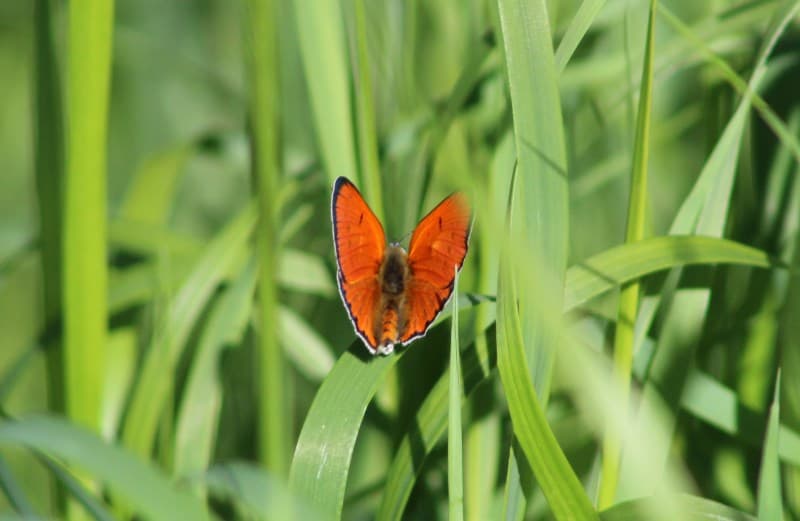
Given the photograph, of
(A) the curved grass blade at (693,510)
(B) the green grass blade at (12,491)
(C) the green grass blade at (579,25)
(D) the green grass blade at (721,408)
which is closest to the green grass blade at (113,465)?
(B) the green grass blade at (12,491)

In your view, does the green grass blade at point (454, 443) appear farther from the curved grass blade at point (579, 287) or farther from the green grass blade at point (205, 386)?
the green grass blade at point (205, 386)

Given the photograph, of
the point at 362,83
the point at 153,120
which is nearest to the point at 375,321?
the point at 362,83

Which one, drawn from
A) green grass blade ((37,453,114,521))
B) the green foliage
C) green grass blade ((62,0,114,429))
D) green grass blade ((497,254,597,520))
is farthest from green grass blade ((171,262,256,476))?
green grass blade ((497,254,597,520))

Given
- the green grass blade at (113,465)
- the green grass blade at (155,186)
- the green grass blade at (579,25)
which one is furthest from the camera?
the green grass blade at (155,186)

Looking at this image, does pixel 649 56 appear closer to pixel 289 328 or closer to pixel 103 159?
pixel 103 159

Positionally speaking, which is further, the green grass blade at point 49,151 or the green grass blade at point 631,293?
the green grass blade at point 49,151

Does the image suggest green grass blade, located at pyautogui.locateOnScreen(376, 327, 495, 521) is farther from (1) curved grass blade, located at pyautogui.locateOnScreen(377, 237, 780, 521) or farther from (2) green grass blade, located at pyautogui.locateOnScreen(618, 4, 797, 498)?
(2) green grass blade, located at pyautogui.locateOnScreen(618, 4, 797, 498)

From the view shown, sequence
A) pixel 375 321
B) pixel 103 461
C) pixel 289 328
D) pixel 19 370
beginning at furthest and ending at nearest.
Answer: pixel 289 328, pixel 19 370, pixel 375 321, pixel 103 461
